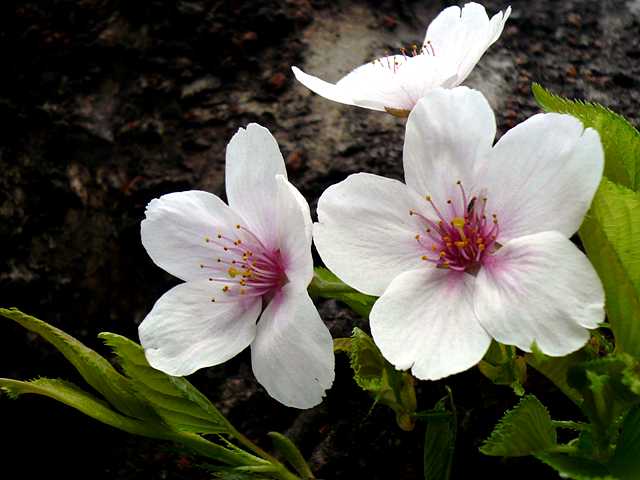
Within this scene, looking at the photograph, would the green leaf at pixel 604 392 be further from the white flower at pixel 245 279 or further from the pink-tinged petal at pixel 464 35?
the pink-tinged petal at pixel 464 35

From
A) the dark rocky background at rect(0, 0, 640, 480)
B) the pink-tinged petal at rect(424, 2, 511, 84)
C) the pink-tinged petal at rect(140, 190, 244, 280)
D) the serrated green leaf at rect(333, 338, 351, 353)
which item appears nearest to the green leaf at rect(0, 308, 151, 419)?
the pink-tinged petal at rect(140, 190, 244, 280)

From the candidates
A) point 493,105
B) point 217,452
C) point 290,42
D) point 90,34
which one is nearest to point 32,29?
point 90,34

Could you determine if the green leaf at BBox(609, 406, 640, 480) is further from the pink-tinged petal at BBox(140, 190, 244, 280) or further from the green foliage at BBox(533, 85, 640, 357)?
the pink-tinged petal at BBox(140, 190, 244, 280)

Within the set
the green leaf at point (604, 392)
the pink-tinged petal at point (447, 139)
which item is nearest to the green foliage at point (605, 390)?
the green leaf at point (604, 392)

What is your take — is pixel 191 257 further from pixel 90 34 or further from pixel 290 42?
pixel 90 34

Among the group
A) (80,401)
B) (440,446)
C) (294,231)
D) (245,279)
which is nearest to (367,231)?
(294,231)

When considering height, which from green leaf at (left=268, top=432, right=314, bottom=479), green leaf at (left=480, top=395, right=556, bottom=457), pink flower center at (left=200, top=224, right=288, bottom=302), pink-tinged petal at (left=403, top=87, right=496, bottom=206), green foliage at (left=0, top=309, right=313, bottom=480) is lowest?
green leaf at (left=268, top=432, right=314, bottom=479)
